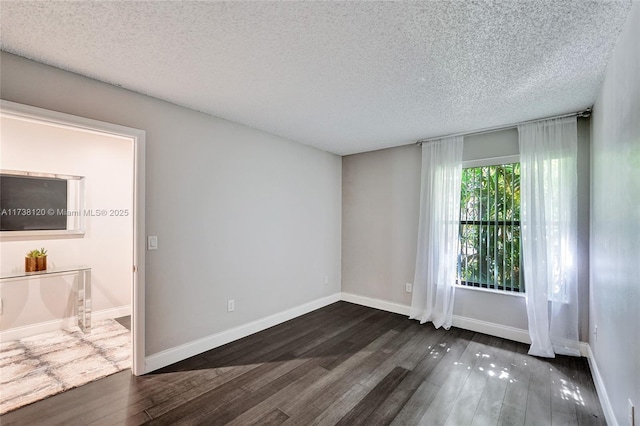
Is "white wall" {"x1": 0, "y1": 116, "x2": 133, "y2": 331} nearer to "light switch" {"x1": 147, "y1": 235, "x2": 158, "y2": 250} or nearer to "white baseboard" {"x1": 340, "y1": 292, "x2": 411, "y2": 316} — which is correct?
"light switch" {"x1": 147, "y1": 235, "x2": 158, "y2": 250}

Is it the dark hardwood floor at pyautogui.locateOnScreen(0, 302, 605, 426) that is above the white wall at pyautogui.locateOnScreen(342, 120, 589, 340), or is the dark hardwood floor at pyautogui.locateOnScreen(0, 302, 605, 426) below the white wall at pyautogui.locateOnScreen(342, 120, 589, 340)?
below

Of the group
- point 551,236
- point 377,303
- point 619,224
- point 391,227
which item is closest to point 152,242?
point 391,227

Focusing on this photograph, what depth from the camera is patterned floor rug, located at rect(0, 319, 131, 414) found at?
2281 millimetres

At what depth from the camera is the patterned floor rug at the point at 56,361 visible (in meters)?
2.28

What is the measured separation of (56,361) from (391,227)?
13.8 feet

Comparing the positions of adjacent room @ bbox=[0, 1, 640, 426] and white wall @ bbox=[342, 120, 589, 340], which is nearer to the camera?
adjacent room @ bbox=[0, 1, 640, 426]

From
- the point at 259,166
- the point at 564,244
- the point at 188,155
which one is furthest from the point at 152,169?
the point at 564,244

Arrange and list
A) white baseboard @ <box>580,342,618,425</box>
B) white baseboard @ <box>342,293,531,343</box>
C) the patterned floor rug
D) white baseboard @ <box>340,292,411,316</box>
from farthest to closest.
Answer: white baseboard @ <box>340,292,411,316</box>, white baseboard @ <box>342,293,531,343</box>, the patterned floor rug, white baseboard @ <box>580,342,618,425</box>

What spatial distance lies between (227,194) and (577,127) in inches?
152

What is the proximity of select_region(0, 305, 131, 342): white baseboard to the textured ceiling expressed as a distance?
313cm

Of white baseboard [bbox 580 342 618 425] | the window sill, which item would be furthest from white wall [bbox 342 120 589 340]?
white baseboard [bbox 580 342 618 425]

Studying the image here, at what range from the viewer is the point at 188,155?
9.66 ft

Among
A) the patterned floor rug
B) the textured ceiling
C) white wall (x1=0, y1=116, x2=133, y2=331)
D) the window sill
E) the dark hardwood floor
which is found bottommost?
the dark hardwood floor

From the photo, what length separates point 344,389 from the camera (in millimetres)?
2387
